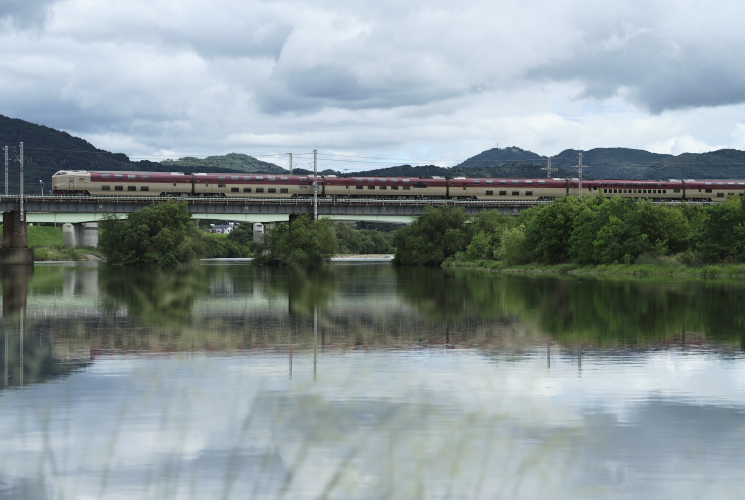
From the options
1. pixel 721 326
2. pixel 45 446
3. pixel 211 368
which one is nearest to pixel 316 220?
pixel 721 326

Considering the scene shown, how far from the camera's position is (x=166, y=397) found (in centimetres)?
1518

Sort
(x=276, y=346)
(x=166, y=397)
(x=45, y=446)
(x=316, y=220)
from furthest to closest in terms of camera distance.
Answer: (x=316, y=220) < (x=276, y=346) < (x=166, y=397) < (x=45, y=446)

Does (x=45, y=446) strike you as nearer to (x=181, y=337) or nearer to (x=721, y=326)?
(x=181, y=337)

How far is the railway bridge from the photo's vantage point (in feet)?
385

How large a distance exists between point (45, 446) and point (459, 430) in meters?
5.57

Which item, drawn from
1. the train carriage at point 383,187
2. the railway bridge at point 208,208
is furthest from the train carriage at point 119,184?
the train carriage at point 383,187

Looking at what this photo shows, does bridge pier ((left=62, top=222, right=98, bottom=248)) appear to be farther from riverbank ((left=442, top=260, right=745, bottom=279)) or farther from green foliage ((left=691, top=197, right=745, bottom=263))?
green foliage ((left=691, top=197, right=745, bottom=263))

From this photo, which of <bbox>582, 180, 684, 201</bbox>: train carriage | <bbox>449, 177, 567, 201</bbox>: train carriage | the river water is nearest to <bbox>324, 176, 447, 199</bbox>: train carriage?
<bbox>449, 177, 567, 201</bbox>: train carriage

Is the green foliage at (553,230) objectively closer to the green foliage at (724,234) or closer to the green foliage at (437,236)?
the green foliage at (724,234)

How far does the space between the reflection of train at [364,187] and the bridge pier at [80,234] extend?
70.4ft

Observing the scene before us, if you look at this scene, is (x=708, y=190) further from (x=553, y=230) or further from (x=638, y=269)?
(x=638, y=269)

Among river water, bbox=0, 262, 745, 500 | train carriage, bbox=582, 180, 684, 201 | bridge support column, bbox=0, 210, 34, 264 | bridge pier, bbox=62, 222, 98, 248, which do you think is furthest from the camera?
bridge pier, bbox=62, 222, 98, 248

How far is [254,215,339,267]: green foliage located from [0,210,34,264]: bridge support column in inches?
1295

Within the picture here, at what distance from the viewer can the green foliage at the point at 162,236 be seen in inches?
4375
